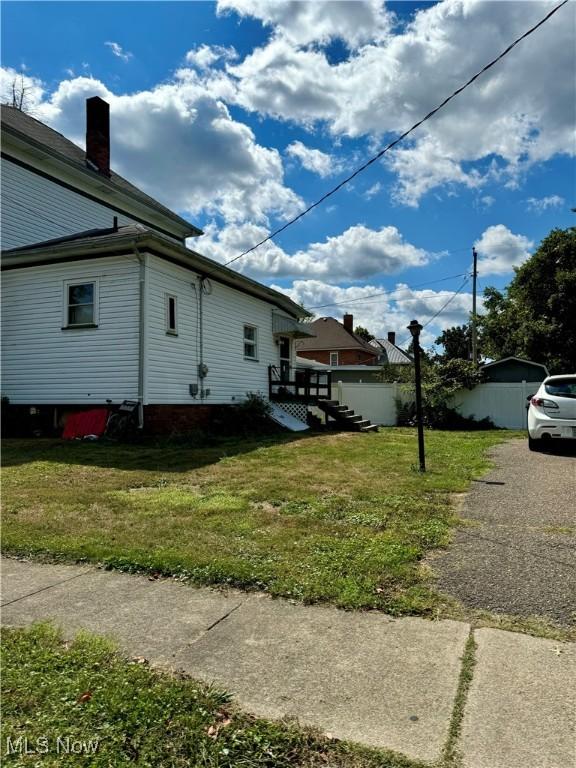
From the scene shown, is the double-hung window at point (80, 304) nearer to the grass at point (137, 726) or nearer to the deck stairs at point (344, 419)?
the deck stairs at point (344, 419)

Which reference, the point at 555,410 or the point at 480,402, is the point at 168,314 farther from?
the point at 480,402

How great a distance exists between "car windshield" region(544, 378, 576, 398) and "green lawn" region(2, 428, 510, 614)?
1.97 meters

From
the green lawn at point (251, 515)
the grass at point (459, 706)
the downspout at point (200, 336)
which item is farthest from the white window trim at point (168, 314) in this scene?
the grass at point (459, 706)

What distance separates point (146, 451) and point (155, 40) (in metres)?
7.86

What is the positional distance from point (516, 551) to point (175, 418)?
919 cm

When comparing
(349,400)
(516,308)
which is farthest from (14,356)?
(516,308)

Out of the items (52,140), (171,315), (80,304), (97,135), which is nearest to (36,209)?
(52,140)

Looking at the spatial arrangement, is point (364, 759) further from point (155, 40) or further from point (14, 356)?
point (14, 356)

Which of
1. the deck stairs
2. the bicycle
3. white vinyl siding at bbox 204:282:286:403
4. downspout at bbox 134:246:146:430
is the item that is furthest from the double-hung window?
the deck stairs

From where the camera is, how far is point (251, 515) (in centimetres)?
503

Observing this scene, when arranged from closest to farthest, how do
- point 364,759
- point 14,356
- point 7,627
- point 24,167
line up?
point 364,759, point 7,627, point 14,356, point 24,167

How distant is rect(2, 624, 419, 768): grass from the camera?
5.87 feet

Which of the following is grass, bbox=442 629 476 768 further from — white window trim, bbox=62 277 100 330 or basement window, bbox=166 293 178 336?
white window trim, bbox=62 277 100 330

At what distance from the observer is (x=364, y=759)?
5.82ft
